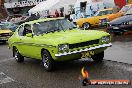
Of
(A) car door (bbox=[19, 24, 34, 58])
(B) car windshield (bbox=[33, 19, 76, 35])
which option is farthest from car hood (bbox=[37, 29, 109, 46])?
(A) car door (bbox=[19, 24, 34, 58])

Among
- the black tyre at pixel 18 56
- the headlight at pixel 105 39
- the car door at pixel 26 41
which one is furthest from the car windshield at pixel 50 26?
the black tyre at pixel 18 56

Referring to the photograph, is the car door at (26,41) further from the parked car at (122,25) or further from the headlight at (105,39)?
the parked car at (122,25)

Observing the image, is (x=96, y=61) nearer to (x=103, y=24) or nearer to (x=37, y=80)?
(x=37, y=80)

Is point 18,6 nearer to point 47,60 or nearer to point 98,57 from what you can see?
point 98,57

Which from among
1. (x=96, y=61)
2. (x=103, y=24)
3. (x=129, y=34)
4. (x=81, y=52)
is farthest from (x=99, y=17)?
(x=81, y=52)

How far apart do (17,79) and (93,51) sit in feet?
7.09

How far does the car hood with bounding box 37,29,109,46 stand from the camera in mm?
8867

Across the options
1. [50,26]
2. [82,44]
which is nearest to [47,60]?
[82,44]

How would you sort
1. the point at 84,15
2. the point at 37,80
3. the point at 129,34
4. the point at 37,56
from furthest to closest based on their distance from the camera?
the point at 84,15, the point at 129,34, the point at 37,56, the point at 37,80

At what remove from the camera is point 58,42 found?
884 centimetres

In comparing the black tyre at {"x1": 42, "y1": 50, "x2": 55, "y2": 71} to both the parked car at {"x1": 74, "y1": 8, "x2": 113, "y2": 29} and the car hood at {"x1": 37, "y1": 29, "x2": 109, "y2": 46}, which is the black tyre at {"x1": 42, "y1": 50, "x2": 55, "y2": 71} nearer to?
the car hood at {"x1": 37, "y1": 29, "x2": 109, "y2": 46}

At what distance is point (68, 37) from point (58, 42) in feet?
1.27

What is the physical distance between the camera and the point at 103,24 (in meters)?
25.6

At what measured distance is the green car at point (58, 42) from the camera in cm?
883
